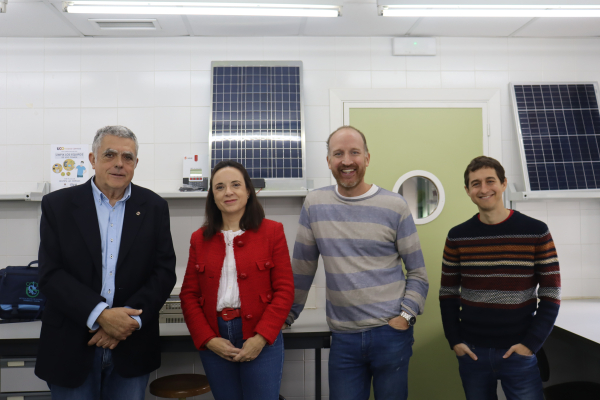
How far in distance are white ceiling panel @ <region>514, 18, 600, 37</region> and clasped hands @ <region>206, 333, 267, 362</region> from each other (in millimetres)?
2717

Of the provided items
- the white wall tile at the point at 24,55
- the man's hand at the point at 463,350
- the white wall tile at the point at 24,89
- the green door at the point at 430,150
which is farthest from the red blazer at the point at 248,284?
the white wall tile at the point at 24,55

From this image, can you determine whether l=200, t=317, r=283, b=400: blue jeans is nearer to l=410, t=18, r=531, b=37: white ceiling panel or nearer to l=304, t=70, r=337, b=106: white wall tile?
l=304, t=70, r=337, b=106: white wall tile

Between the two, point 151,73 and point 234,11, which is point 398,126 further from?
point 151,73

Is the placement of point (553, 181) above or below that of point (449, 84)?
below

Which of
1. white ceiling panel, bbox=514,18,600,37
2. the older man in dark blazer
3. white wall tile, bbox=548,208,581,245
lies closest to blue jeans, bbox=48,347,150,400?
the older man in dark blazer

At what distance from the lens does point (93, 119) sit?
9.66ft

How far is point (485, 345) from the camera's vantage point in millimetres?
1812

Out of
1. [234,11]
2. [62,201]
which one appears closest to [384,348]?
[62,201]

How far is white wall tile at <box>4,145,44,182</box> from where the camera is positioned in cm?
292

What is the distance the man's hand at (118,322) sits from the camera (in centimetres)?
160

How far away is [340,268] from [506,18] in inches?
83.6

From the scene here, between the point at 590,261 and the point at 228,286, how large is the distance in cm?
278

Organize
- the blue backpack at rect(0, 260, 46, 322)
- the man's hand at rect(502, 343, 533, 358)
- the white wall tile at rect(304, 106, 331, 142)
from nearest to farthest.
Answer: the man's hand at rect(502, 343, 533, 358) < the blue backpack at rect(0, 260, 46, 322) < the white wall tile at rect(304, 106, 331, 142)

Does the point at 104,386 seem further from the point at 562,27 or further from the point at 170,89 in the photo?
the point at 562,27
